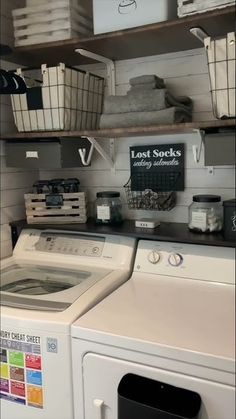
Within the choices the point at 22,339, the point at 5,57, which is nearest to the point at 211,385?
the point at 22,339

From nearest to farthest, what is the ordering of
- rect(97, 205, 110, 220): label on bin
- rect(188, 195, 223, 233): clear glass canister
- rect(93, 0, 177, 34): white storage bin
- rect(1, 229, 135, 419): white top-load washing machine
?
1. rect(1, 229, 135, 419): white top-load washing machine
2. rect(93, 0, 177, 34): white storage bin
3. rect(188, 195, 223, 233): clear glass canister
4. rect(97, 205, 110, 220): label on bin

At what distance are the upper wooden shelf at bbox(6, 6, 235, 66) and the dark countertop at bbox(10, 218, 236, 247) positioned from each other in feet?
2.88

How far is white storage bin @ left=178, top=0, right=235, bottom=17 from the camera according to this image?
1421 millimetres

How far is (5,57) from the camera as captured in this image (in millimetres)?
1956

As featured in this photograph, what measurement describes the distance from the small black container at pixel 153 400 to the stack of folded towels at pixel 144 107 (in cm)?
102

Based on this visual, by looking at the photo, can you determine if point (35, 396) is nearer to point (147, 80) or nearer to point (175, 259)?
point (175, 259)

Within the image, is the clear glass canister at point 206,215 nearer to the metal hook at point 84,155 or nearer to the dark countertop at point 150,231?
the dark countertop at point 150,231

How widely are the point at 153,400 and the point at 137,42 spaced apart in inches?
58.4

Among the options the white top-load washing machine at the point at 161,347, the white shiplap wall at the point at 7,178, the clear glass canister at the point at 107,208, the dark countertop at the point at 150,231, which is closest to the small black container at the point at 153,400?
the white top-load washing machine at the point at 161,347

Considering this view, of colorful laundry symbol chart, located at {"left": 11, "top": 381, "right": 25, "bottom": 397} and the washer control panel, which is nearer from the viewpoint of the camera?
colorful laundry symbol chart, located at {"left": 11, "top": 381, "right": 25, "bottom": 397}

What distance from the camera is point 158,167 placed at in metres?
1.97

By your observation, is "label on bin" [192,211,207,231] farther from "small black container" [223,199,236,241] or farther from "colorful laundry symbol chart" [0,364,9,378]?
"colorful laundry symbol chart" [0,364,9,378]

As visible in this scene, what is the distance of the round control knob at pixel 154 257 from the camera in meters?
1.70

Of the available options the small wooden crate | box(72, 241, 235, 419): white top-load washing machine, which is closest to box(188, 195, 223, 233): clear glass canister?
box(72, 241, 235, 419): white top-load washing machine
